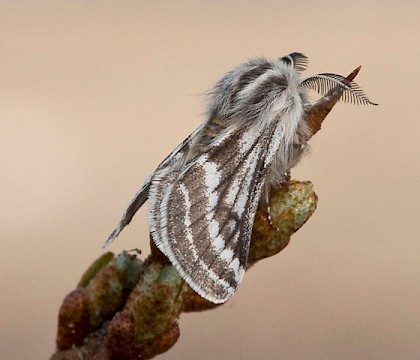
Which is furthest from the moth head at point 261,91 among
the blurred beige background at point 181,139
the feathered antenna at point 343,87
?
the blurred beige background at point 181,139

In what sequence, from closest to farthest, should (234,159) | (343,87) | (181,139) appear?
(343,87) < (234,159) < (181,139)

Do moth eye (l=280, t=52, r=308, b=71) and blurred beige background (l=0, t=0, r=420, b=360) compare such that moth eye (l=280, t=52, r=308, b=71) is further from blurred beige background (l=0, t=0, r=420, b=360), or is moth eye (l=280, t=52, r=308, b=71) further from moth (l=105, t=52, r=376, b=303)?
blurred beige background (l=0, t=0, r=420, b=360)

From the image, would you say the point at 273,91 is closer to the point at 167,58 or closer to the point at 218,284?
the point at 218,284

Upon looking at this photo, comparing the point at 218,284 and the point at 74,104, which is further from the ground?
the point at 218,284

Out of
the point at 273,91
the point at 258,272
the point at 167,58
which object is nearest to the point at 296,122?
the point at 273,91

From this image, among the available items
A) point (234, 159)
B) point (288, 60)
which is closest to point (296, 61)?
point (288, 60)

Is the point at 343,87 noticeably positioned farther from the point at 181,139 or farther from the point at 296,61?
the point at 181,139

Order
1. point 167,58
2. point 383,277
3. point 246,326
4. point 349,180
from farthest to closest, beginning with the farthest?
point 167,58, point 349,180, point 383,277, point 246,326

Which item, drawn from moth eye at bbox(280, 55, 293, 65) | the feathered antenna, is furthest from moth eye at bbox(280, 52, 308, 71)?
the feathered antenna
